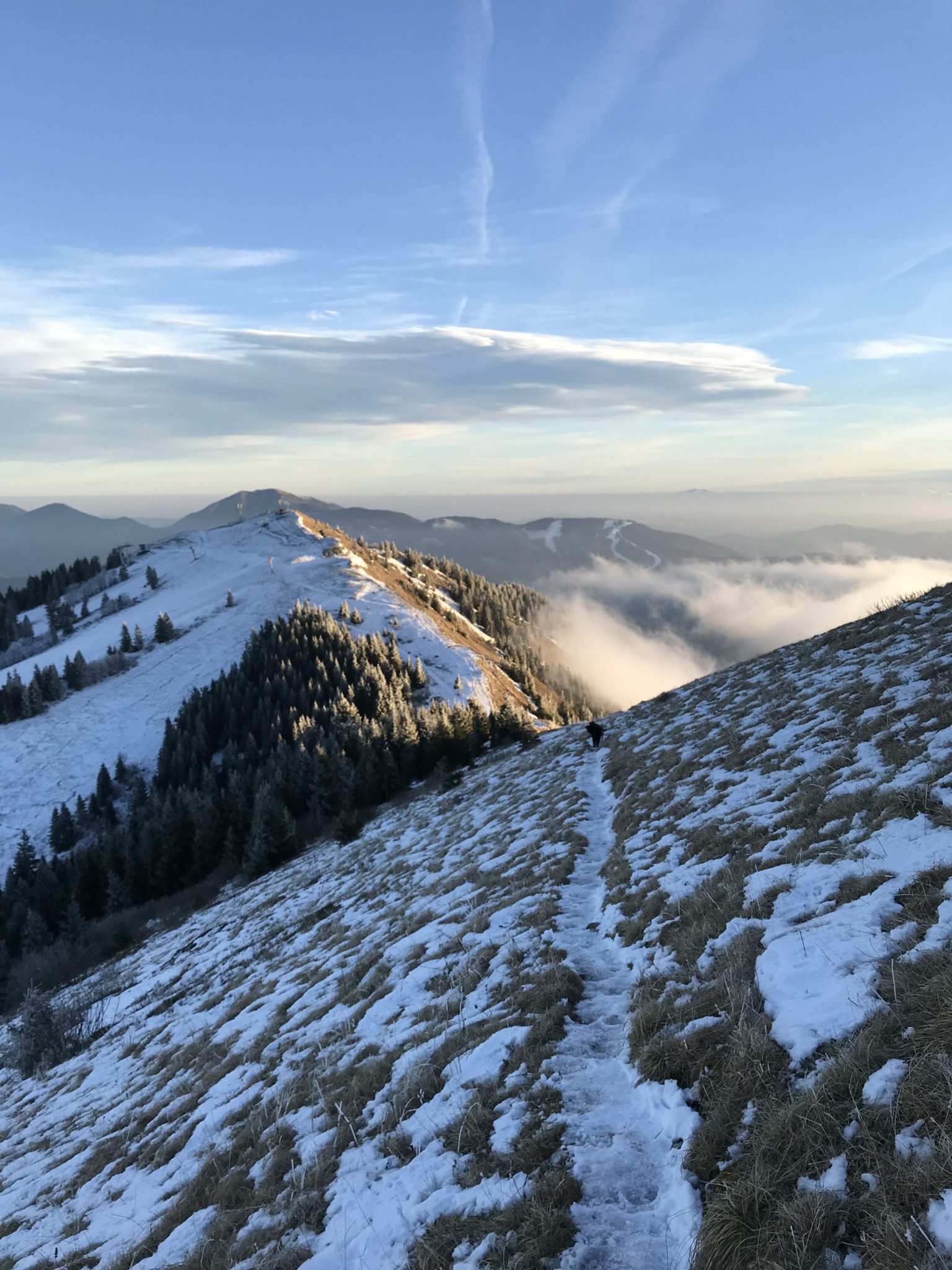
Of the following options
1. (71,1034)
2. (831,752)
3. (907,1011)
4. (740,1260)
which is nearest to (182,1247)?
(740,1260)

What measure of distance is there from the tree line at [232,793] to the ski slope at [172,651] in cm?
771

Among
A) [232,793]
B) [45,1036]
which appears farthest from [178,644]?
[45,1036]

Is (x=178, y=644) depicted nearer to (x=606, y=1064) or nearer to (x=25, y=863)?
(x=25, y=863)

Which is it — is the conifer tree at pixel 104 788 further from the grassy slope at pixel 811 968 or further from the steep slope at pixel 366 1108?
the grassy slope at pixel 811 968

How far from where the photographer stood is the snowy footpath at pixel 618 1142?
4664 millimetres

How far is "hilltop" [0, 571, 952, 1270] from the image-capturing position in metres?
4.60

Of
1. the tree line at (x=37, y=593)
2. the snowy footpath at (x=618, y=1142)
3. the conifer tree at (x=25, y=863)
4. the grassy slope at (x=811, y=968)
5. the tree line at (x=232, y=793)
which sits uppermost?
the tree line at (x=37, y=593)

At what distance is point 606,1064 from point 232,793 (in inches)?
2584

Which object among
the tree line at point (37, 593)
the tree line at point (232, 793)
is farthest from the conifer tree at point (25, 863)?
the tree line at point (37, 593)

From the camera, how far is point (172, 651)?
12306 cm

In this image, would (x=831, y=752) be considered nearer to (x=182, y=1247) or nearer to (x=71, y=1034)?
(x=182, y=1247)

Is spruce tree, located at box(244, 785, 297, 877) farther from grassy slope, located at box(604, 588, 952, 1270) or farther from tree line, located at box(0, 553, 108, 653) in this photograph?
tree line, located at box(0, 553, 108, 653)

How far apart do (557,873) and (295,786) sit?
2301 inches

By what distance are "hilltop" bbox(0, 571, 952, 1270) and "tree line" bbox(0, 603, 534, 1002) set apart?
86.3ft
